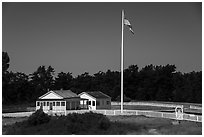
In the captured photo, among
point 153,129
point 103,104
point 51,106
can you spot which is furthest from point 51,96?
point 153,129

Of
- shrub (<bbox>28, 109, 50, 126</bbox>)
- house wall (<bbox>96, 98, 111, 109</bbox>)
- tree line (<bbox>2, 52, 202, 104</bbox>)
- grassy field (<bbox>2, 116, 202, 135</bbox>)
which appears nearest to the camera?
grassy field (<bbox>2, 116, 202, 135</bbox>)

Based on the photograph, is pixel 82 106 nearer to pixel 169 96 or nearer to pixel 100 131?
pixel 100 131

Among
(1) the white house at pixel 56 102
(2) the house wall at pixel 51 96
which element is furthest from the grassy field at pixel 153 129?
(2) the house wall at pixel 51 96

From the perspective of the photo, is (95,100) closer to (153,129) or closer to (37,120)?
(37,120)

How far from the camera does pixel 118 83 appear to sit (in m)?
50.0

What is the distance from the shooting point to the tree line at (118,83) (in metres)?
42.2

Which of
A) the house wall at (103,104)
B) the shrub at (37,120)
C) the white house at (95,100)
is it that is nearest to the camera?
the shrub at (37,120)

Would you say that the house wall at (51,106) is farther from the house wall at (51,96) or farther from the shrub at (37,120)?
the shrub at (37,120)

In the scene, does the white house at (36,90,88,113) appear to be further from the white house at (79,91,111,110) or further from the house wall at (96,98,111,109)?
the house wall at (96,98,111,109)

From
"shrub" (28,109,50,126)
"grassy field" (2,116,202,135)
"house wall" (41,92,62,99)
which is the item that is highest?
"house wall" (41,92,62,99)

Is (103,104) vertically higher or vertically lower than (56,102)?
lower

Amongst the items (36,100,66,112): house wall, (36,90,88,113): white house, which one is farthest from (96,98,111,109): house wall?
(36,100,66,112): house wall

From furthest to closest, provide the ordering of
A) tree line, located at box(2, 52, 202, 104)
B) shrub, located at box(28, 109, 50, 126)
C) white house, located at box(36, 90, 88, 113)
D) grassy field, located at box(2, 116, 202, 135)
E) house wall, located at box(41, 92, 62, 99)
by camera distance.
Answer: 1. tree line, located at box(2, 52, 202, 104)
2. house wall, located at box(41, 92, 62, 99)
3. white house, located at box(36, 90, 88, 113)
4. shrub, located at box(28, 109, 50, 126)
5. grassy field, located at box(2, 116, 202, 135)

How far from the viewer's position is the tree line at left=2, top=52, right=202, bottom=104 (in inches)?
1663
